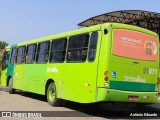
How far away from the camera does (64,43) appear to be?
13.1 metres

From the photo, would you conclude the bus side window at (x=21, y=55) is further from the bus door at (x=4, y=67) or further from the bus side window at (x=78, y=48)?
the bus side window at (x=78, y=48)

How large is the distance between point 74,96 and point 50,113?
99 cm

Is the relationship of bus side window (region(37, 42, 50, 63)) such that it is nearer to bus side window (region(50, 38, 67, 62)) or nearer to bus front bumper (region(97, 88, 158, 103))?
bus side window (region(50, 38, 67, 62))

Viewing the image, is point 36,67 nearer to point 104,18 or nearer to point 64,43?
point 64,43

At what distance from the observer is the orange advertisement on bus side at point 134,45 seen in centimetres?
1086

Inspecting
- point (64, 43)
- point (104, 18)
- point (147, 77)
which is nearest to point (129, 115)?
point (147, 77)

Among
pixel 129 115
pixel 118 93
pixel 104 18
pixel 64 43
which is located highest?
pixel 104 18

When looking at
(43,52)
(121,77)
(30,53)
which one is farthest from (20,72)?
(121,77)

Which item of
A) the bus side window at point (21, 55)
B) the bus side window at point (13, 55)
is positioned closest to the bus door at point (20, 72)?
the bus side window at point (21, 55)

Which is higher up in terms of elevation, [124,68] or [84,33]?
[84,33]

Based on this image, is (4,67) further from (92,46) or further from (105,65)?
(105,65)

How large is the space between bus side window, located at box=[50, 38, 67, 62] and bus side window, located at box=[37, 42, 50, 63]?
0.52m

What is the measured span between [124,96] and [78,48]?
7.57ft

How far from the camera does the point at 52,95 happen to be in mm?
13758
